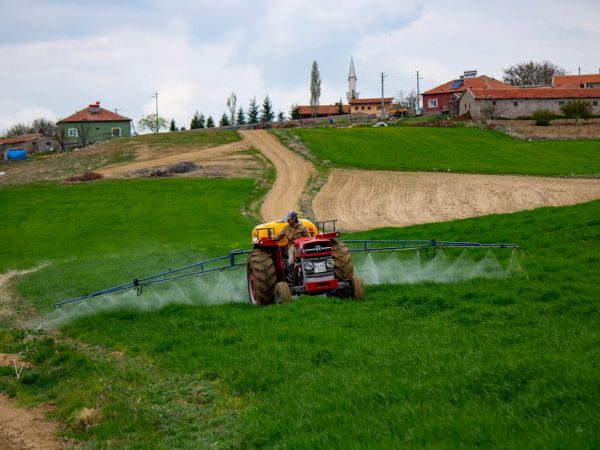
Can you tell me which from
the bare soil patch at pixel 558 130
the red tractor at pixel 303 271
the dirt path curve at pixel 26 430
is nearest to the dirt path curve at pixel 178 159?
the bare soil patch at pixel 558 130

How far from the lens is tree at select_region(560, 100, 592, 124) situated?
87188 mm

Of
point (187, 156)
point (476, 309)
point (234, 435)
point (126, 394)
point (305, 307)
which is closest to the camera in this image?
point (234, 435)

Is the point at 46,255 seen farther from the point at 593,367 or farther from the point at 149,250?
the point at 593,367

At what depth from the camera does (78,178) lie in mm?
58344

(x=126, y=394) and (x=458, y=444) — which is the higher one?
(x=458, y=444)

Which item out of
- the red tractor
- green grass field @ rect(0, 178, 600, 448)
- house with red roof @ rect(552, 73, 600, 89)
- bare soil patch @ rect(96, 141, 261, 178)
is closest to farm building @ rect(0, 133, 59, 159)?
bare soil patch @ rect(96, 141, 261, 178)

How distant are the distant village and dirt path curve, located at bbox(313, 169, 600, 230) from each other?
4719 centimetres

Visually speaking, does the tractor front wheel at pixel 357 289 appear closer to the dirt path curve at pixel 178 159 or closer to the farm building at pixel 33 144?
the dirt path curve at pixel 178 159

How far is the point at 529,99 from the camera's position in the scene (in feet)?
318

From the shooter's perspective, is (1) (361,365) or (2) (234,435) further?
(1) (361,365)

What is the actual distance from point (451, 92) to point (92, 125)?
5702 centimetres

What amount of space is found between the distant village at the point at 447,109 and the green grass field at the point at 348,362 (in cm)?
7966

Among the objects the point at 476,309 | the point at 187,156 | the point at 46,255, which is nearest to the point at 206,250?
the point at 46,255

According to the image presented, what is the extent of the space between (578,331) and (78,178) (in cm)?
5290
